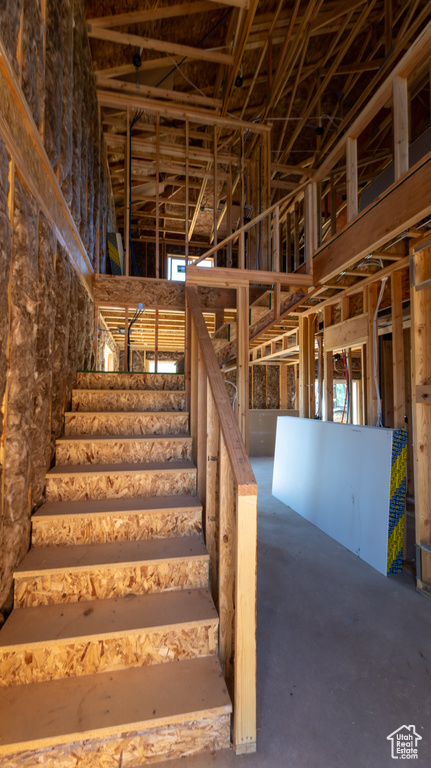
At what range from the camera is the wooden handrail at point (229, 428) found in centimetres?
130

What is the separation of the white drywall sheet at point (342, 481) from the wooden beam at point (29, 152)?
304 centimetres

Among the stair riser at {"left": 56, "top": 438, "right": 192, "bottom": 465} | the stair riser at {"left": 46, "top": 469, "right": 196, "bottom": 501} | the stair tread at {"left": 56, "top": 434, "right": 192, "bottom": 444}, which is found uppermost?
the stair tread at {"left": 56, "top": 434, "right": 192, "bottom": 444}

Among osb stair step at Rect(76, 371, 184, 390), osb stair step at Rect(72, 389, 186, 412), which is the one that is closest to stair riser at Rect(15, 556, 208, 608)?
osb stair step at Rect(72, 389, 186, 412)

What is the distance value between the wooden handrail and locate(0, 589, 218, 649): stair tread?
0.67 metres

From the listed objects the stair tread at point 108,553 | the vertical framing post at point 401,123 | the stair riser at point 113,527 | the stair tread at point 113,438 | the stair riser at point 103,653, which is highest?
the vertical framing post at point 401,123

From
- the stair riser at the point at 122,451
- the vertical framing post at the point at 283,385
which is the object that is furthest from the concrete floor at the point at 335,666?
the vertical framing post at the point at 283,385

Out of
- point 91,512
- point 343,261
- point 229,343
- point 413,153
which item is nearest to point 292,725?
point 91,512

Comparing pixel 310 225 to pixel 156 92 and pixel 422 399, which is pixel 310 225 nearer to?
pixel 422 399

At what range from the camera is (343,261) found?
122 inches

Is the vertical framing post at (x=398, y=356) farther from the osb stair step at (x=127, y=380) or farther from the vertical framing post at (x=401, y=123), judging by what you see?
the osb stair step at (x=127, y=380)

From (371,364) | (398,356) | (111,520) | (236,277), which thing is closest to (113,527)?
(111,520)

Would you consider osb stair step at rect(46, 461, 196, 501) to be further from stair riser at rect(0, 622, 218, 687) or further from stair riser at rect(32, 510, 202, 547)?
stair riser at rect(0, 622, 218, 687)

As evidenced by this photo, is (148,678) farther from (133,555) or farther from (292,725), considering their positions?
(292,725)

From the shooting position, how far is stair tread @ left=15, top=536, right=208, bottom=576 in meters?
1.57
